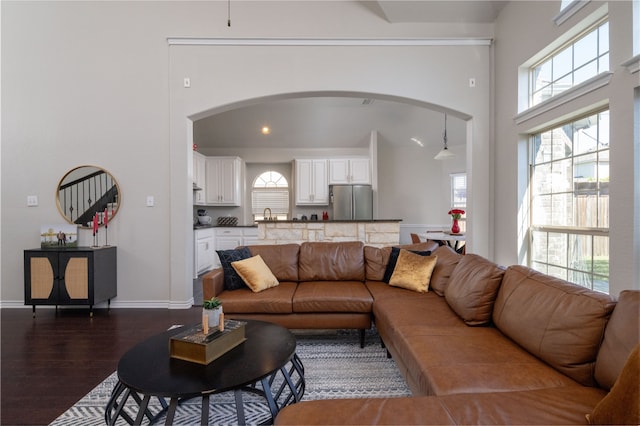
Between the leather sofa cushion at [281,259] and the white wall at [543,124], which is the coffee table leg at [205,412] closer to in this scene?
the leather sofa cushion at [281,259]

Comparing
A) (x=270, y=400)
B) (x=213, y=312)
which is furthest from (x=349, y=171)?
(x=270, y=400)

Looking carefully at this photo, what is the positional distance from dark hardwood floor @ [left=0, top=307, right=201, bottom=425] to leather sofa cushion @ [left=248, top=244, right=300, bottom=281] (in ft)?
3.51

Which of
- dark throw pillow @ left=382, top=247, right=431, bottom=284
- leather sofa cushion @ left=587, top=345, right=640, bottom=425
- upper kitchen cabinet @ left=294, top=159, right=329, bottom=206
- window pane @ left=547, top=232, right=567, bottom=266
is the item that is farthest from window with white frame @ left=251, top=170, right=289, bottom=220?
leather sofa cushion @ left=587, top=345, right=640, bottom=425

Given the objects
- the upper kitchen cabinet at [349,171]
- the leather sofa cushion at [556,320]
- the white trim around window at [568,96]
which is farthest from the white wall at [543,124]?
the upper kitchen cabinet at [349,171]

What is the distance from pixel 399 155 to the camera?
25.9 feet

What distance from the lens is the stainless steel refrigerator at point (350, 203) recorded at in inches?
277

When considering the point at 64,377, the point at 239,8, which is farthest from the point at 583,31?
the point at 64,377

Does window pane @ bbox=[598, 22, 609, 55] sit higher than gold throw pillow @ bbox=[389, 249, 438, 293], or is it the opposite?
window pane @ bbox=[598, 22, 609, 55]

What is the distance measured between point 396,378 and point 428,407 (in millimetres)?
1102

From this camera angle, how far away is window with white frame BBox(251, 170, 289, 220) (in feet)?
25.7

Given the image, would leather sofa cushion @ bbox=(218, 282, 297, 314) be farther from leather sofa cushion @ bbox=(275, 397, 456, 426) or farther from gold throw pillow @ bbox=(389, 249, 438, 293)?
leather sofa cushion @ bbox=(275, 397, 456, 426)

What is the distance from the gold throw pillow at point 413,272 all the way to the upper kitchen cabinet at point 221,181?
499 cm

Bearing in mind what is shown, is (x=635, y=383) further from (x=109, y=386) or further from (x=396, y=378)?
(x=109, y=386)

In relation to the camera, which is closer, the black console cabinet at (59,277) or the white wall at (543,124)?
the white wall at (543,124)
